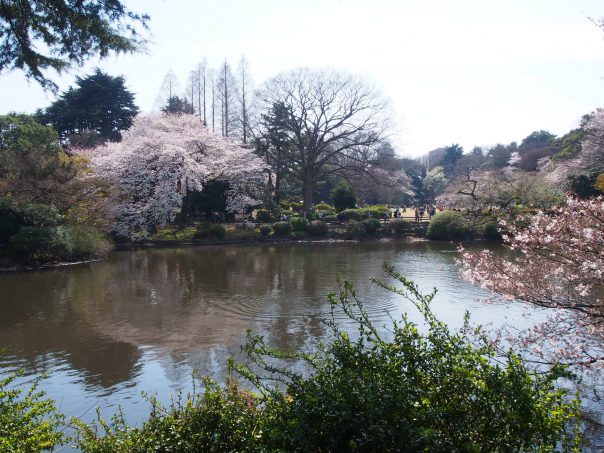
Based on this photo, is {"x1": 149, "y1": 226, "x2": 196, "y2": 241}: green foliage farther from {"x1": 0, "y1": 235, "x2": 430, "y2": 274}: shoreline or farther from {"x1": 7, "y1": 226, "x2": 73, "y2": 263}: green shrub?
{"x1": 7, "y1": 226, "x2": 73, "y2": 263}: green shrub

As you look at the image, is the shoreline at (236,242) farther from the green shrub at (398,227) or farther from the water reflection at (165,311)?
the water reflection at (165,311)

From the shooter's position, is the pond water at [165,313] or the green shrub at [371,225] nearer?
the pond water at [165,313]

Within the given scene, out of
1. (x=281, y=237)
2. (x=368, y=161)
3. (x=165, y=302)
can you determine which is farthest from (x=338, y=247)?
(x=165, y=302)

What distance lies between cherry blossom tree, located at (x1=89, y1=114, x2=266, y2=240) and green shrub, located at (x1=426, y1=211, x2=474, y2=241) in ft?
35.9

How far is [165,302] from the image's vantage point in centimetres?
1245

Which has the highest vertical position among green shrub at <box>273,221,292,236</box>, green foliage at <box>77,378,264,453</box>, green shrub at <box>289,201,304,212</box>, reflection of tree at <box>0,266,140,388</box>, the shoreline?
green shrub at <box>289,201,304,212</box>

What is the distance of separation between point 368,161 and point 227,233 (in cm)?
1094

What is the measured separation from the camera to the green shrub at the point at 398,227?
29.2 m

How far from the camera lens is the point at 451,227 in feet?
88.7

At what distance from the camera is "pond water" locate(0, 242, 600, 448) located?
23.9 feet

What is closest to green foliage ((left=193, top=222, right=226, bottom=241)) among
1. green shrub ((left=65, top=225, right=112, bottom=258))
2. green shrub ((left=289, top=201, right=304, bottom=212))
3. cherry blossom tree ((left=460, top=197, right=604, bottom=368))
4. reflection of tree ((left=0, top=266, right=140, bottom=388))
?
green shrub ((left=65, top=225, right=112, bottom=258))

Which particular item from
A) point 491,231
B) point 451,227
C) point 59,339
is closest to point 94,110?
point 451,227

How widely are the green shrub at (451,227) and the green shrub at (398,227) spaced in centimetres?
218

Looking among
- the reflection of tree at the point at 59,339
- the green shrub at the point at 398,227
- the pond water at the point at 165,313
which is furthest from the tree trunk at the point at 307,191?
the reflection of tree at the point at 59,339
